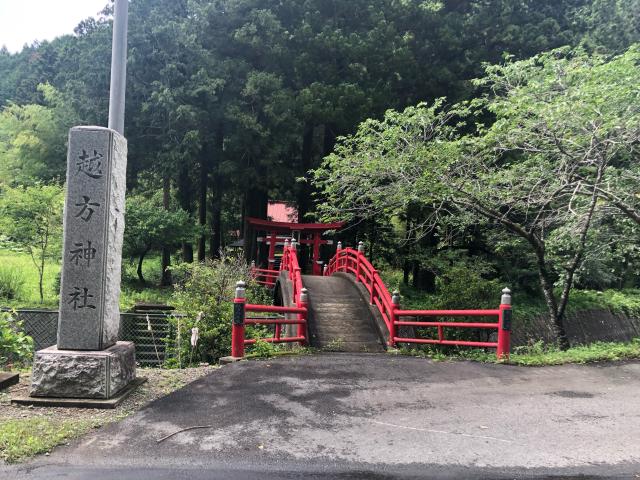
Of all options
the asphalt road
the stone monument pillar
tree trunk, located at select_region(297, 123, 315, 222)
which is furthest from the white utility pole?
tree trunk, located at select_region(297, 123, 315, 222)

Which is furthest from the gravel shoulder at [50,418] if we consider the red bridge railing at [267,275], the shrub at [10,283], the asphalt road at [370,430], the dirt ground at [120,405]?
the shrub at [10,283]

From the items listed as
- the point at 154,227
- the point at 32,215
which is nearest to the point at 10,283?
the point at 32,215

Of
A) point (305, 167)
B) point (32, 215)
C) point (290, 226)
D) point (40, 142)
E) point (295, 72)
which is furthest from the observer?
point (40, 142)

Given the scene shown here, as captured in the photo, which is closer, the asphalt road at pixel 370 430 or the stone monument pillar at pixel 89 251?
the asphalt road at pixel 370 430

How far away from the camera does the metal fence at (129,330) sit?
1210 cm

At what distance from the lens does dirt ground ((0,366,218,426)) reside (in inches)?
166

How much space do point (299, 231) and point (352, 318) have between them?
9.28m

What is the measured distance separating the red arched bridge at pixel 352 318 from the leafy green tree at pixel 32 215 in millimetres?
9904

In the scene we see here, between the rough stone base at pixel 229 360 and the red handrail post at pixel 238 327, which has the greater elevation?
the red handrail post at pixel 238 327

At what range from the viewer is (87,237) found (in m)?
4.74

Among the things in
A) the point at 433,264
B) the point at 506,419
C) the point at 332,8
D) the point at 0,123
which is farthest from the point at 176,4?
the point at 506,419

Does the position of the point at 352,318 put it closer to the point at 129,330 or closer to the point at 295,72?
the point at 129,330

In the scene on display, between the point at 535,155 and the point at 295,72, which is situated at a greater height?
the point at 295,72

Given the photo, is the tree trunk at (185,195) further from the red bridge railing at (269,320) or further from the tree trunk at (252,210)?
the red bridge railing at (269,320)
